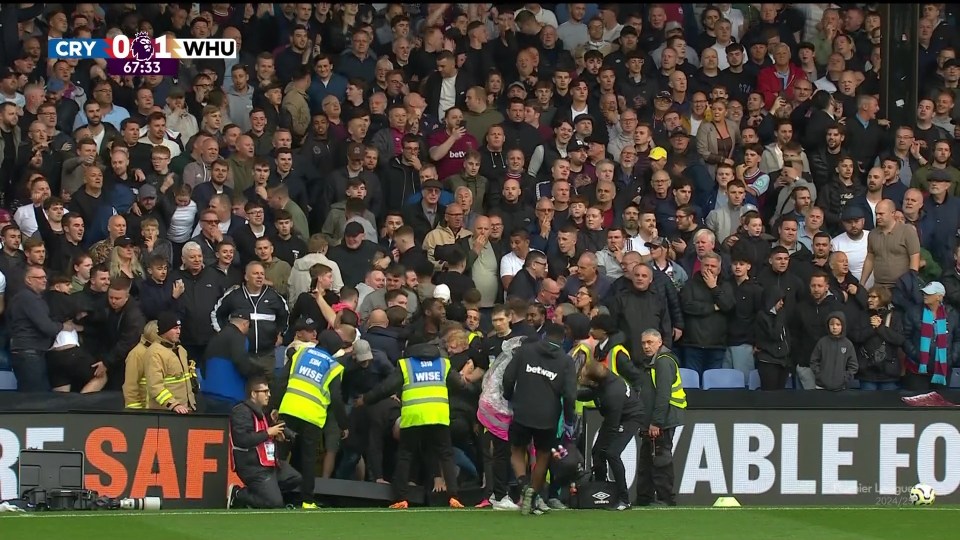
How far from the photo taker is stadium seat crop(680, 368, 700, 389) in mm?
18875

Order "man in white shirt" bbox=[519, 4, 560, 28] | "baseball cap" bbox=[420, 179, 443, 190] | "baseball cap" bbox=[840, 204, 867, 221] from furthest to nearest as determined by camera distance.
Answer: "man in white shirt" bbox=[519, 4, 560, 28]
"baseball cap" bbox=[420, 179, 443, 190]
"baseball cap" bbox=[840, 204, 867, 221]

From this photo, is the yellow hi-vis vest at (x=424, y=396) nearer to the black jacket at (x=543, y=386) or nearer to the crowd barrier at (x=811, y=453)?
the black jacket at (x=543, y=386)

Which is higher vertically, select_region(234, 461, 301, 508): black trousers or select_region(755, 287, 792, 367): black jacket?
select_region(755, 287, 792, 367): black jacket

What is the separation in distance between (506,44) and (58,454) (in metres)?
9.38

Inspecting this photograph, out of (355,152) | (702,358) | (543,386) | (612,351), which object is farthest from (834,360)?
(355,152)

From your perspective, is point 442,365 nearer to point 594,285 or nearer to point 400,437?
point 400,437

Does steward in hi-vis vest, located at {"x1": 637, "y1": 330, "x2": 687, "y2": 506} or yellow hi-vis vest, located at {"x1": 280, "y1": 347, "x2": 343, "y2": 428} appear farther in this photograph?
steward in hi-vis vest, located at {"x1": 637, "y1": 330, "x2": 687, "y2": 506}

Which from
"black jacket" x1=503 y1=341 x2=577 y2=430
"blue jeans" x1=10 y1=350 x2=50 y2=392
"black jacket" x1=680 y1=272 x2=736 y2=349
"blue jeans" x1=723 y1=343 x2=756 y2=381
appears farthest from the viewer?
"blue jeans" x1=723 y1=343 x2=756 y2=381

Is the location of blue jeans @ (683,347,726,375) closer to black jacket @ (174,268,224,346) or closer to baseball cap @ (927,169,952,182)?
baseball cap @ (927,169,952,182)

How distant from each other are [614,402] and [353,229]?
13.9ft

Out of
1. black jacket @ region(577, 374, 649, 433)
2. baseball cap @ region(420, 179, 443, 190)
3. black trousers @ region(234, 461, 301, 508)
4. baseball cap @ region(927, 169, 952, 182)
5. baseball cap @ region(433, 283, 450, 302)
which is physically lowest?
black trousers @ region(234, 461, 301, 508)

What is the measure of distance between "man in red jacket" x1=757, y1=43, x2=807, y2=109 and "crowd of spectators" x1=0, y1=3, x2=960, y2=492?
0.14 feet

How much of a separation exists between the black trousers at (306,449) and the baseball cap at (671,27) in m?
9.40

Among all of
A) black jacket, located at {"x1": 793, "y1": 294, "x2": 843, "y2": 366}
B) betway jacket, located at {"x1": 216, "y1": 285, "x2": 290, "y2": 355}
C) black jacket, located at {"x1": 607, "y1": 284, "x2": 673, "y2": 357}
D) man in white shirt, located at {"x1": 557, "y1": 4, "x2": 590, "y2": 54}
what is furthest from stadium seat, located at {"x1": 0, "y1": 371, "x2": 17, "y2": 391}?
man in white shirt, located at {"x1": 557, "y1": 4, "x2": 590, "y2": 54}
